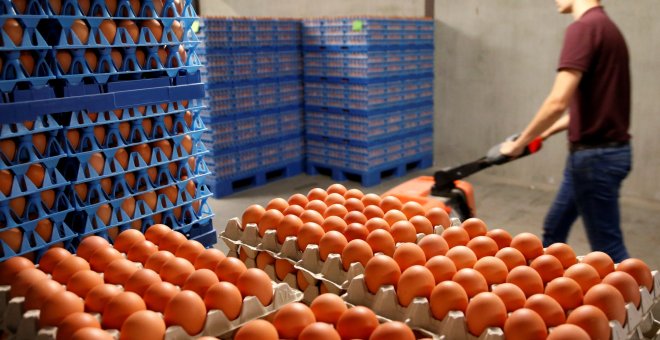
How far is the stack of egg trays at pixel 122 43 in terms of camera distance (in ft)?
11.6

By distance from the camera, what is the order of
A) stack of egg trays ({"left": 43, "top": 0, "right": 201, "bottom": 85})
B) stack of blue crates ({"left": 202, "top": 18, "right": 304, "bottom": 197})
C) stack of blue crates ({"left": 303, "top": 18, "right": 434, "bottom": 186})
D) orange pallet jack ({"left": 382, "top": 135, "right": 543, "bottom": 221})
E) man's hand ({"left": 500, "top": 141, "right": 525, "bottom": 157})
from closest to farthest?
stack of egg trays ({"left": 43, "top": 0, "right": 201, "bottom": 85}), man's hand ({"left": 500, "top": 141, "right": 525, "bottom": 157}), orange pallet jack ({"left": 382, "top": 135, "right": 543, "bottom": 221}), stack of blue crates ({"left": 202, "top": 18, "right": 304, "bottom": 197}), stack of blue crates ({"left": 303, "top": 18, "right": 434, "bottom": 186})

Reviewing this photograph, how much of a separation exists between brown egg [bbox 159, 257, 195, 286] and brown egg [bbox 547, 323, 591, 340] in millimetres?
1527

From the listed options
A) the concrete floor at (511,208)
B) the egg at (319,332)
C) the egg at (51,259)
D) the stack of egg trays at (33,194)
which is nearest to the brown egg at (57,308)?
the egg at (51,259)

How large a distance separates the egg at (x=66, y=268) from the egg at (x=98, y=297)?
302 millimetres

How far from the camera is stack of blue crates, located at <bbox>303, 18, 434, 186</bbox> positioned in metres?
7.81

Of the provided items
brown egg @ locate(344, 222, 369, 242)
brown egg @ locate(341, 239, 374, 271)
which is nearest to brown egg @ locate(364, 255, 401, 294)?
brown egg @ locate(341, 239, 374, 271)

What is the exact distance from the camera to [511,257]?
2.61m

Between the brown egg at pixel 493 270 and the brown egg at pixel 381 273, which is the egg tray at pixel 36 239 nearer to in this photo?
the brown egg at pixel 381 273

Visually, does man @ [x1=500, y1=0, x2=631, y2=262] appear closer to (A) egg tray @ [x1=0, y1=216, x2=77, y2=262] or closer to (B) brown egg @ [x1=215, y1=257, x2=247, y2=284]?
(B) brown egg @ [x1=215, y1=257, x2=247, y2=284]

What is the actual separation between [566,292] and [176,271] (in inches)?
64.9

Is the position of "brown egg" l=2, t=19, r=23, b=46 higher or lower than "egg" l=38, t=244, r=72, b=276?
higher

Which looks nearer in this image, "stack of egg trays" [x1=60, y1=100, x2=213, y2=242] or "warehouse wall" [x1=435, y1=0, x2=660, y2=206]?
"stack of egg trays" [x1=60, y1=100, x2=213, y2=242]

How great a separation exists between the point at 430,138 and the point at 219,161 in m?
3.33

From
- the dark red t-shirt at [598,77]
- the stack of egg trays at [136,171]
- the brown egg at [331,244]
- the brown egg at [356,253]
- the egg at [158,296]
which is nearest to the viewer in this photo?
the egg at [158,296]
